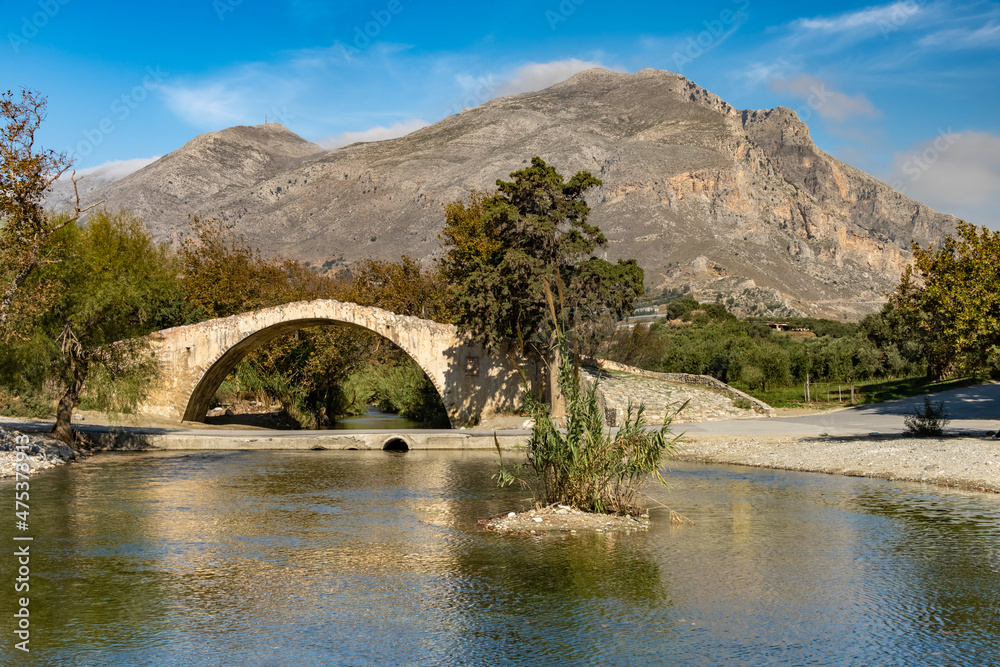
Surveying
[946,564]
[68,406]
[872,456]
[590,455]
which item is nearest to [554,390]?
[872,456]

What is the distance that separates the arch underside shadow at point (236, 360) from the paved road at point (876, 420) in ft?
30.1

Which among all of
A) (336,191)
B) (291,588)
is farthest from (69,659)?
(336,191)

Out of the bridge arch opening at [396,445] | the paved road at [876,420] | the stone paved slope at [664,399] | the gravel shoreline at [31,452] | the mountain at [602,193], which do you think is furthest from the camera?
the mountain at [602,193]

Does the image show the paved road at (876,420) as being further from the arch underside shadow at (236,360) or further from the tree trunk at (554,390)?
the arch underside shadow at (236,360)

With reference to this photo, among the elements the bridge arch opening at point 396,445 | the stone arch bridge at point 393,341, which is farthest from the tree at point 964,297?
the bridge arch opening at point 396,445

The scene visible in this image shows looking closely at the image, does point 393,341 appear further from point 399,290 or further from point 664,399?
point 399,290

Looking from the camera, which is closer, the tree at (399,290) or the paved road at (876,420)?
the paved road at (876,420)

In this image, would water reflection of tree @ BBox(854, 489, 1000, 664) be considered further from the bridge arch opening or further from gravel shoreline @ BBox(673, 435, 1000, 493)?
the bridge arch opening

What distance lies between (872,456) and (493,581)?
1129 cm

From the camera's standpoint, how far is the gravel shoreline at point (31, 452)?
1678cm

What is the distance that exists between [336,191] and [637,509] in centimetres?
13183

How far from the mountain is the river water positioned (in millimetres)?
82766

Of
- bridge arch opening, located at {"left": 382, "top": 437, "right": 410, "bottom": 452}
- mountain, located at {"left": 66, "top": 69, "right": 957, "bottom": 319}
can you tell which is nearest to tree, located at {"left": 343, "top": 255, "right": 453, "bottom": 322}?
bridge arch opening, located at {"left": 382, "top": 437, "right": 410, "bottom": 452}

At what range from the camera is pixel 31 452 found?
17969 mm
